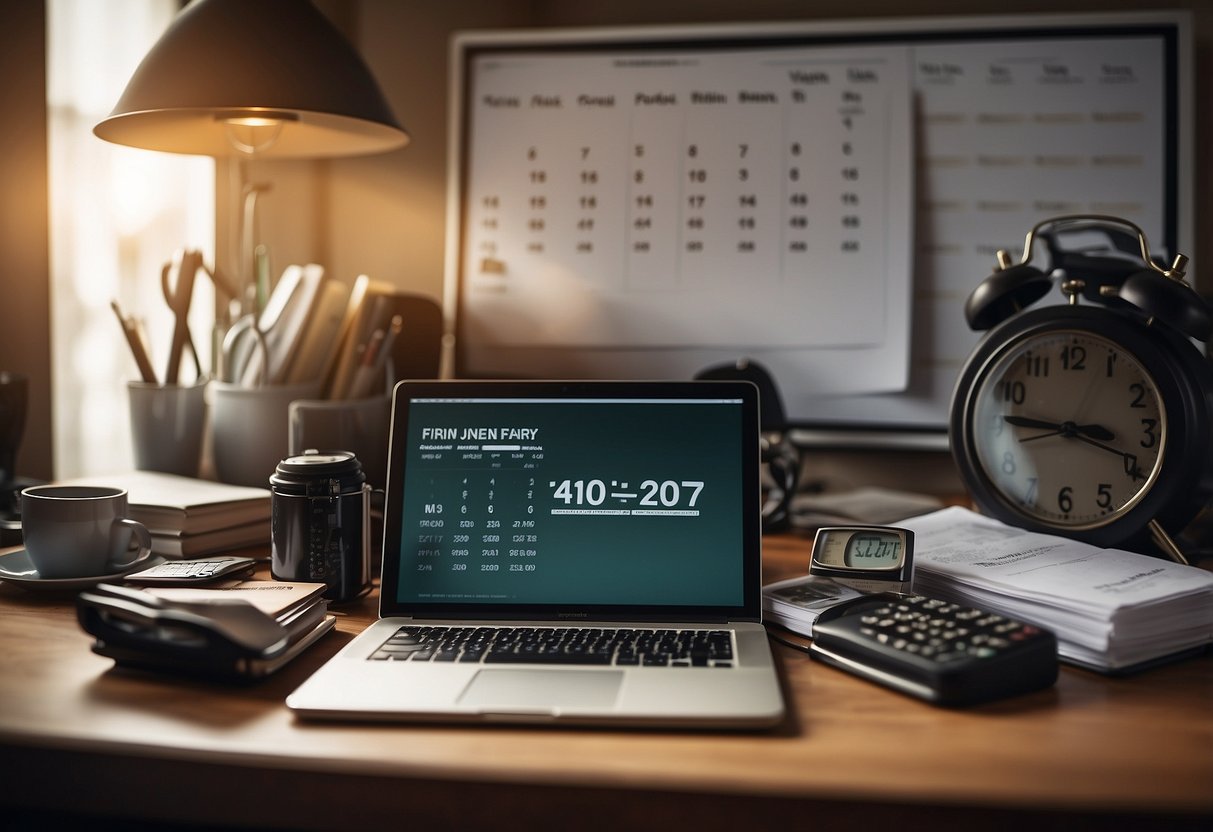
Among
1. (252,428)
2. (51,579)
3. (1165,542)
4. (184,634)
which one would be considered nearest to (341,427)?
(252,428)

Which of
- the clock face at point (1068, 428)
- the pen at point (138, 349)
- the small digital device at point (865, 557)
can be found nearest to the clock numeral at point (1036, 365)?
the clock face at point (1068, 428)

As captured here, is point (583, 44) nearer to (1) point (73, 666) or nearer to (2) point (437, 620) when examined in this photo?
(2) point (437, 620)

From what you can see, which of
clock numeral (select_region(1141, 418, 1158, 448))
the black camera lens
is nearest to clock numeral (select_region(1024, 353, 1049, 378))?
clock numeral (select_region(1141, 418, 1158, 448))

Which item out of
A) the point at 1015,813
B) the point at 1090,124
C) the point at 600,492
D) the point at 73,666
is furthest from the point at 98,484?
the point at 1090,124

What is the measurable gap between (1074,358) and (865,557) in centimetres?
35

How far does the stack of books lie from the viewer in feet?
3.32

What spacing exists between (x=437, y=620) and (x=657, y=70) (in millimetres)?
1046

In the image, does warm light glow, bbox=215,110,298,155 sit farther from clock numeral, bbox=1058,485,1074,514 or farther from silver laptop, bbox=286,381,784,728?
clock numeral, bbox=1058,485,1074,514

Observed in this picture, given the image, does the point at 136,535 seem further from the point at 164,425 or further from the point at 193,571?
the point at 164,425

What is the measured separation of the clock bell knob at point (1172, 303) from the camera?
89 cm

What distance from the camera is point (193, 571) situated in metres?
0.90

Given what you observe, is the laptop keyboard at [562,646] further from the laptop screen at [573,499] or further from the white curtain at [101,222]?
the white curtain at [101,222]

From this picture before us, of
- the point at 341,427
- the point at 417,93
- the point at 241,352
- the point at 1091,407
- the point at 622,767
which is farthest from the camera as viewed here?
the point at 417,93

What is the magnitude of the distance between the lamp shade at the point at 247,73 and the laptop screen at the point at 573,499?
14.2 inches
